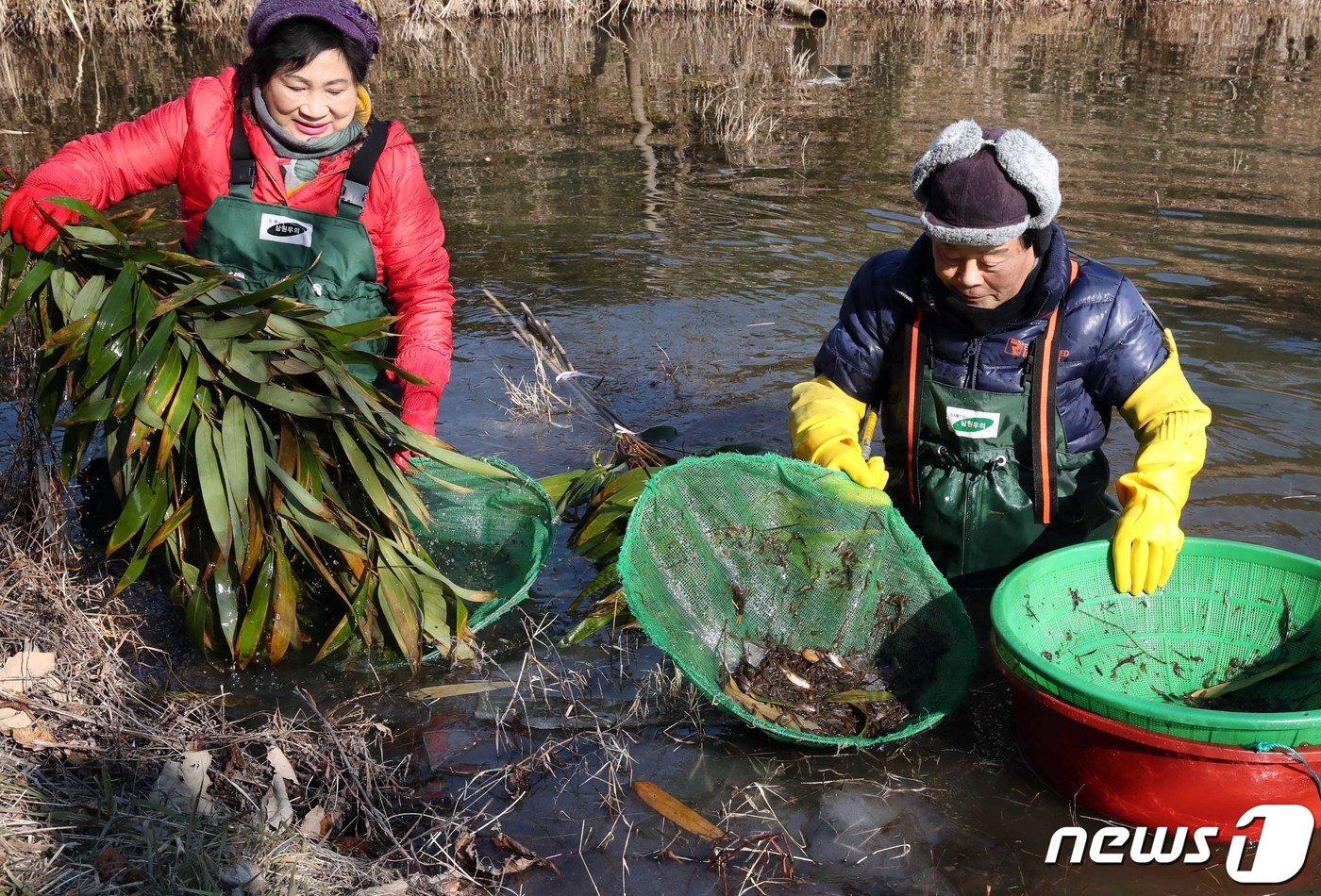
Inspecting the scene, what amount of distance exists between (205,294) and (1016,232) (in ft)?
7.48

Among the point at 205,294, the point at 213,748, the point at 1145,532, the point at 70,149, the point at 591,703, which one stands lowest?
the point at 591,703

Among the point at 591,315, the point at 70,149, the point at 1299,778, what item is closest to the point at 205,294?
the point at 70,149

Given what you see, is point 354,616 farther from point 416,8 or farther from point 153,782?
point 416,8

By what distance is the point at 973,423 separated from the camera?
3.69 metres

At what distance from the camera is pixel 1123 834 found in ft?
9.77

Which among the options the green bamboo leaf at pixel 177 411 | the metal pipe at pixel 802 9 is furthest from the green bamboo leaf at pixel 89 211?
the metal pipe at pixel 802 9

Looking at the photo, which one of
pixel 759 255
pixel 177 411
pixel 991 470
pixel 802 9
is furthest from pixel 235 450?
pixel 802 9

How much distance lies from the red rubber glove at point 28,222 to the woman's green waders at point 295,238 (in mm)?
661

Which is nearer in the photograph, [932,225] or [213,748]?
[213,748]

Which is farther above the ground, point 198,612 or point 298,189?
point 298,189

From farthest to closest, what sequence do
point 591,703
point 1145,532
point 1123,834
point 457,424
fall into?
point 457,424 < point 591,703 < point 1145,532 < point 1123,834

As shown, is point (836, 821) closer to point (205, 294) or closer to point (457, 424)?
point (205, 294)

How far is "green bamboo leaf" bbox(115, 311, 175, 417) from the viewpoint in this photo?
307cm

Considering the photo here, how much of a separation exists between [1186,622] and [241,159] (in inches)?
132
